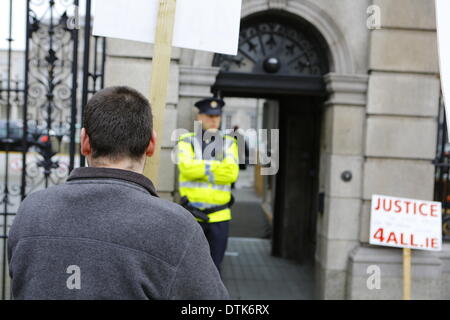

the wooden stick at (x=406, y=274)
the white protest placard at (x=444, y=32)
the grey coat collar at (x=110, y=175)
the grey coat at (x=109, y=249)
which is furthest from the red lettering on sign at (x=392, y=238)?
the grey coat collar at (x=110, y=175)

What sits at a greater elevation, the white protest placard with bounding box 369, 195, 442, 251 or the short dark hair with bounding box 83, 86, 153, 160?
the short dark hair with bounding box 83, 86, 153, 160

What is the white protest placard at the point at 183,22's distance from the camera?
218cm

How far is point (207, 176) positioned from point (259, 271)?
3.04 metres

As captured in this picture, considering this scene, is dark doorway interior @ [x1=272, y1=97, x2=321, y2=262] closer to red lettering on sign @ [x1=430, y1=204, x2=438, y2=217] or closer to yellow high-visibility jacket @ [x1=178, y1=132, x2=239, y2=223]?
red lettering on sign @ [x1=430, y1=204, x2=438, y2=217]

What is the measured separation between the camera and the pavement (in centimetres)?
598

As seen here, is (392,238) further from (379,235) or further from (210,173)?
(210,173)

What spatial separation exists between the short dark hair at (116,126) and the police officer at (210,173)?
279cm

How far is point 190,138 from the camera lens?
4523 millimetres

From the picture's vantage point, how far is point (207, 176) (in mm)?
4422

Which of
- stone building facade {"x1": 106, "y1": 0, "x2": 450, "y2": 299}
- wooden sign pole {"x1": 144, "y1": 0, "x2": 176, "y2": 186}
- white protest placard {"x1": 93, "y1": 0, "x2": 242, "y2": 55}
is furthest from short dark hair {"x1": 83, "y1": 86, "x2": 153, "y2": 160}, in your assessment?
stone building facade {"x1": 106, "y1": 0, "x2": 450, "y2": 299}

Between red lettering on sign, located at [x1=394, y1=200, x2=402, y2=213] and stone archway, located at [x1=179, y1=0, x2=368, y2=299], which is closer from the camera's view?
red lettering on sign, located at [x1=394, y1=200, x2=402, y2=213]

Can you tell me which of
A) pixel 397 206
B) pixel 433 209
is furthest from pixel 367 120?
pixel 433 209

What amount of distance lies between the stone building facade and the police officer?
1.37ft

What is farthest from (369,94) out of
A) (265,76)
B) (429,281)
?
(429,281)
